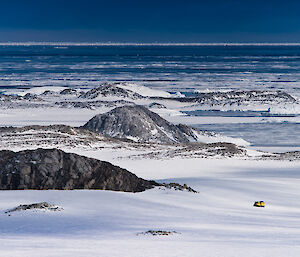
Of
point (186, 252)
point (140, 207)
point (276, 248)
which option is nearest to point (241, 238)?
point (276, 248)

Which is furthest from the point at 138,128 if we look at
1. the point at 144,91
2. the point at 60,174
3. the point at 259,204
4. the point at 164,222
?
the point at 144,91

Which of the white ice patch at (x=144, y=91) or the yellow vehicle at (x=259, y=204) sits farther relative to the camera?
the white ice patch at (x=144, y=91)

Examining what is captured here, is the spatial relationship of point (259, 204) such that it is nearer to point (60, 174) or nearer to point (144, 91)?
point (60, 174)

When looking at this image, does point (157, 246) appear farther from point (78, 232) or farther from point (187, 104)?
point (187, 104)

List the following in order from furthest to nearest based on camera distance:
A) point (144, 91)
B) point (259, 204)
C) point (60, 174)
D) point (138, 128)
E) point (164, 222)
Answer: point (144, 91)
point (138, 128)
point (60, 174)
point (259, 204)
point (164, 222)

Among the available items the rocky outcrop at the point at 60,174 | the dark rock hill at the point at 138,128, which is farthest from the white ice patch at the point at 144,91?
the rocky outcrop at the point at 60,174

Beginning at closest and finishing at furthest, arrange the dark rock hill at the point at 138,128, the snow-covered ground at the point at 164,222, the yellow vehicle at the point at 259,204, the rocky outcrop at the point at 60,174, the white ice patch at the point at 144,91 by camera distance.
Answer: the snow-covered ground at the point at 164,222, the yellow vehicle at the point at 259,204, the rocky outcrop at the point at 60,174, the dark rock hill at the point at 138,128, the white ice patch at the point at 144,91

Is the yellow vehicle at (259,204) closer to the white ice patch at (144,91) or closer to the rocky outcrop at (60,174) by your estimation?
the rocky outcrop at (60,174)

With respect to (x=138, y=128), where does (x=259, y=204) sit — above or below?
below
